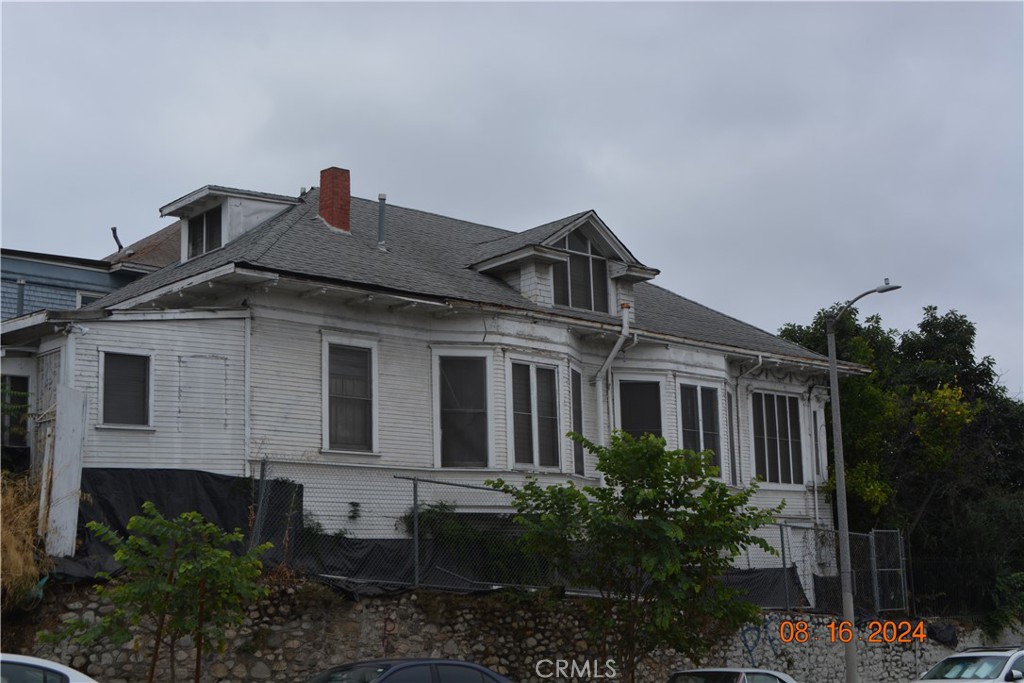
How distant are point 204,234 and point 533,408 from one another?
324 inches

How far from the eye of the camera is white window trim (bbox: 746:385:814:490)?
29375mm

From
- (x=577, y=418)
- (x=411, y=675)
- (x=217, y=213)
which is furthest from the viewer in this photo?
(x=217, y=213)

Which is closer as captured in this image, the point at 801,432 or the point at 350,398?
the point at 350,398

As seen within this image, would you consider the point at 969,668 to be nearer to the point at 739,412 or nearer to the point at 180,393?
the point at 739,412

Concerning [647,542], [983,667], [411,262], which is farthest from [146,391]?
[983,667]

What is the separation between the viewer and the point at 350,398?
22.1 metres

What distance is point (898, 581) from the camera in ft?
96.6

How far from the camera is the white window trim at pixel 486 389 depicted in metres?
23.0

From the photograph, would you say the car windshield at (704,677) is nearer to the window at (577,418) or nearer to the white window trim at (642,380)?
the window at (577,418)

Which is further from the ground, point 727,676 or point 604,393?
point 604,393

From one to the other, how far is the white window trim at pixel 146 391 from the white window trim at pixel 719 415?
11.8 meters
